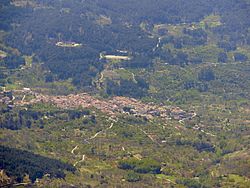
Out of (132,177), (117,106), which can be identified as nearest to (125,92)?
(117,106)

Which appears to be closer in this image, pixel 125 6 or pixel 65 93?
pixel 65 93

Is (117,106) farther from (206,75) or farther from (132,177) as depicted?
(132,177)

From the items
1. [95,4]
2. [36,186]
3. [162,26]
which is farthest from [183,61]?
[36,186]

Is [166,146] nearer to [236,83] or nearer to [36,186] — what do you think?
[36,186]

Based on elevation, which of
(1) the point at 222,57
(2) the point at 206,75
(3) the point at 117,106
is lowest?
(3) the point at 117,106

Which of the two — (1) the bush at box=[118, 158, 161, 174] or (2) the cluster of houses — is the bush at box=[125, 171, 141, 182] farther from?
(2) the cluster of houses

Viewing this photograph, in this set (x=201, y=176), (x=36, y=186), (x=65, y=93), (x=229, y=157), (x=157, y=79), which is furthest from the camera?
(x=157, y=79)

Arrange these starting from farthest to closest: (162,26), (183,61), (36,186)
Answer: (162,26) → (183,61) → (36,186)

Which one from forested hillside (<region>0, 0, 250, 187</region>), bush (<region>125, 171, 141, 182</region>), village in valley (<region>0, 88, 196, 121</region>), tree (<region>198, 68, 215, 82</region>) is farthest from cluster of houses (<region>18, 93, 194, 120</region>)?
bush (<region>125, 171, 141, 182</region>)
